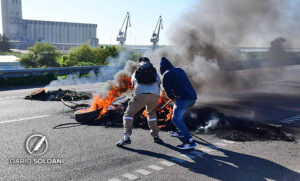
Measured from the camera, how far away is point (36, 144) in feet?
19.6

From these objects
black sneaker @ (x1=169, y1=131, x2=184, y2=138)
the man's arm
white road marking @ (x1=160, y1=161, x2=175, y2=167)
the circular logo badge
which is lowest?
the circular logo badge

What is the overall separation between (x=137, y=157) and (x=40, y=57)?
117 feet

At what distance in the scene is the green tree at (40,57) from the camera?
36469 millimetres

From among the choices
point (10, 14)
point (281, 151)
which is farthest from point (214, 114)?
point (10, 14)

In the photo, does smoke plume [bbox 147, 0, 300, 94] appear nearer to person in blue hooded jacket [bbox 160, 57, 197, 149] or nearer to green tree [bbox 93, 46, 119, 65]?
person in blue hooded jacket [bbox 160, 57, 197, 149]

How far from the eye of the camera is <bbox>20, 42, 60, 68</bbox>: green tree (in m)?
36.5

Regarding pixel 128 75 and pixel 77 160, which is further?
pixel 128 75

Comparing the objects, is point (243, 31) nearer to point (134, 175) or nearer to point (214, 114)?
point (214, 114)

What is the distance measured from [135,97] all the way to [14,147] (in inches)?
100

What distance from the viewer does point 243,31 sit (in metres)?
16.4

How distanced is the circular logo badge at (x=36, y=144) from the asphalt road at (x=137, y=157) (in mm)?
103

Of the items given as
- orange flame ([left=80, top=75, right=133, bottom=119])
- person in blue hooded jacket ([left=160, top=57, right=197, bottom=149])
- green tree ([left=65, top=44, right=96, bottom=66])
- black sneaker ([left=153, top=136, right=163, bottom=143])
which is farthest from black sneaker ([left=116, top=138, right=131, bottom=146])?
green tree ([left=65, top=44, right=96, bottom=66])

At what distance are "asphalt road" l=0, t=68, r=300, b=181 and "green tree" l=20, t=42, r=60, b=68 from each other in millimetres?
30540

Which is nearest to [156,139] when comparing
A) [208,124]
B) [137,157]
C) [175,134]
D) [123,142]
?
[175,134]
